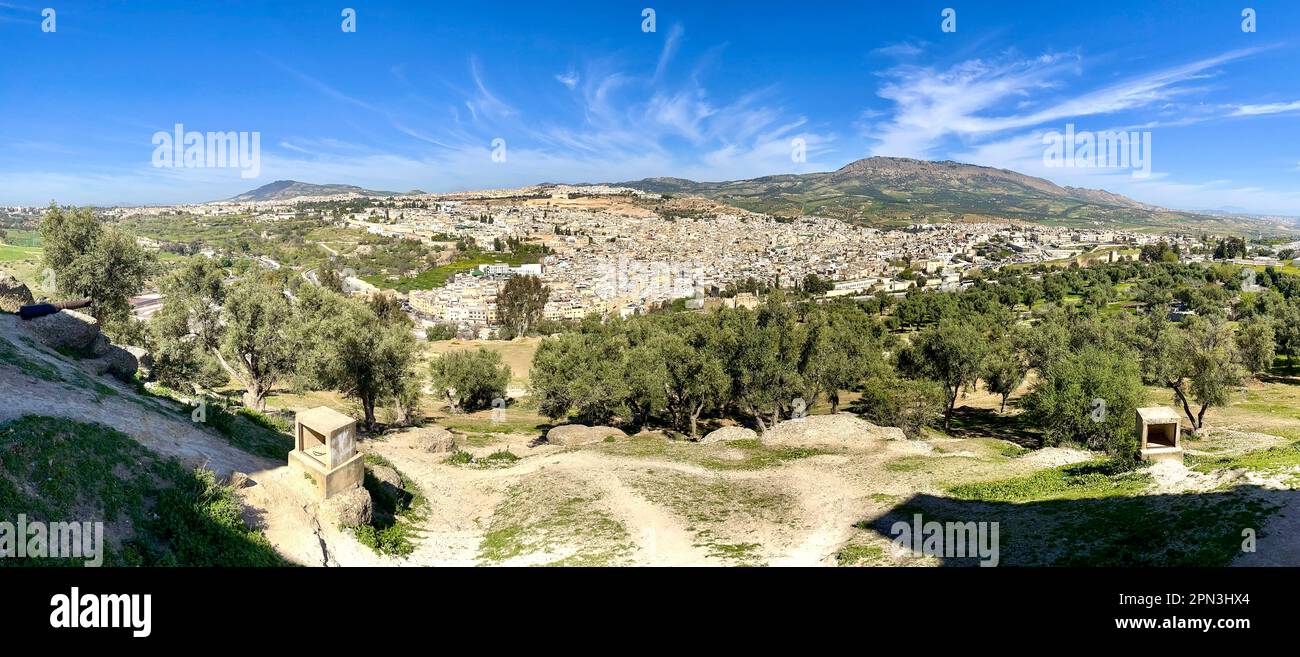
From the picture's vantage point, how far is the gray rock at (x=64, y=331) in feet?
57.7

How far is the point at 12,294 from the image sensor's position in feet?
70.3

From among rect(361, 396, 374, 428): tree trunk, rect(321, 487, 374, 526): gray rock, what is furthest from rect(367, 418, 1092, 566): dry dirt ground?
rect(361, 396, 374, 428): tree trunk

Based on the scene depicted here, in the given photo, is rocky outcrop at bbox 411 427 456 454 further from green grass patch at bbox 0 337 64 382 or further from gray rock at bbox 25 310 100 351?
green grass patch at bbox 0 337 64 382

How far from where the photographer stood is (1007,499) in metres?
15.1

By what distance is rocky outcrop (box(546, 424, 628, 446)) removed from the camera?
2905 centimetres

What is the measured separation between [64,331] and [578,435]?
19589 millimetres

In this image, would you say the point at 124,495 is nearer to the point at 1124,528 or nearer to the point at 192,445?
the point at 192,445

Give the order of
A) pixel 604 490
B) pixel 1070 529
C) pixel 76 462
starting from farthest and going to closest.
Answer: pixel 604 490 < pixel 1070 529 < pixel 76 462

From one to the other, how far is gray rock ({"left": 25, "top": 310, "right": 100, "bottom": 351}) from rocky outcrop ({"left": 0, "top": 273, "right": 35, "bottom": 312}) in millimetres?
3906

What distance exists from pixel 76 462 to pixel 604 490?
487 inches
